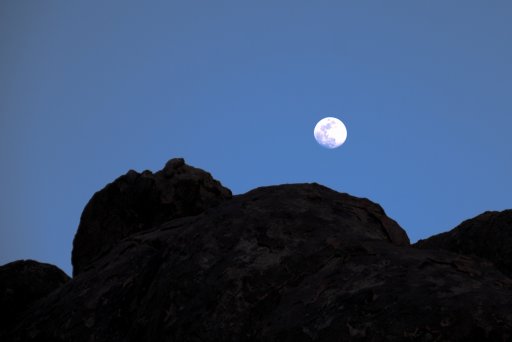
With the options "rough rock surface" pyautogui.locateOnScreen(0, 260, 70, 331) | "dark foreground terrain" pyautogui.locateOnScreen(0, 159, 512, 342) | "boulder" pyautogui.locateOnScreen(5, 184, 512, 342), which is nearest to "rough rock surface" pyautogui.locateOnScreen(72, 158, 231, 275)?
"rough rock surface" pyautogui.locateOnScreen(0, 260, 70, 331)

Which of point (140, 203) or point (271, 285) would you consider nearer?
point (271, 285)

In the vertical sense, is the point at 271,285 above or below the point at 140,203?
below

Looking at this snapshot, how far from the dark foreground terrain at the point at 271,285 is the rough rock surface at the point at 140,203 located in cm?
158

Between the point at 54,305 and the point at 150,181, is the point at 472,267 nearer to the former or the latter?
the point at 54,305

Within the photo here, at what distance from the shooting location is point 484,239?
13633mm

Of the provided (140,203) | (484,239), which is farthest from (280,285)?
(484,239)

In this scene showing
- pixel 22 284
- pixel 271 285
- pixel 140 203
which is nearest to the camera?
pixel 271 285

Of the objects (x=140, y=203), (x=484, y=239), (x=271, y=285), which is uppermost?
(x=140, y=203)

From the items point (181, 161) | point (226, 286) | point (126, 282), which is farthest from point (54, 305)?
point (181, 161)

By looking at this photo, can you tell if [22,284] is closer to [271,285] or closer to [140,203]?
[140,203]

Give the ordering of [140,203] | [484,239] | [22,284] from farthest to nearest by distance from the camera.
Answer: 1. [484,239]
2. [140,203]
3. [22,284]

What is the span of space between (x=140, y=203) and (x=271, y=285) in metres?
6.07

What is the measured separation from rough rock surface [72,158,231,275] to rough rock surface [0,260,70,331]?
39.6 inches

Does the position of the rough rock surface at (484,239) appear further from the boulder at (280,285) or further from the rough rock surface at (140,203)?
the rough rock surface at (140,203)
